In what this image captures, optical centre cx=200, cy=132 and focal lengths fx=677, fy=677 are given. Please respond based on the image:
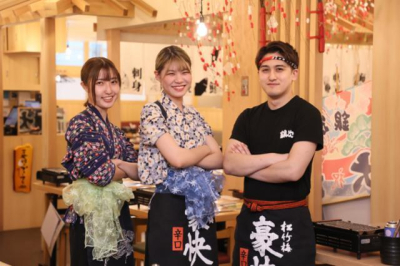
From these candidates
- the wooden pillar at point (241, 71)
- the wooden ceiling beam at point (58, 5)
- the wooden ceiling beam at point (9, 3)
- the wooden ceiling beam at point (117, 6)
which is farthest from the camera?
the wooden ceiling beam at point (117, 6)

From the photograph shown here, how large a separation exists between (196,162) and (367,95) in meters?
2.73

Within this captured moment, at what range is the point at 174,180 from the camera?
10.5 ft

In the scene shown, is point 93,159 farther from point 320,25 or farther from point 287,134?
point 320,25

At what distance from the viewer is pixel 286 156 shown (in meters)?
3.08

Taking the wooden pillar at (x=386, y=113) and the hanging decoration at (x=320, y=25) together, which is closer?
the wooden pillar at (x=386, y=113)

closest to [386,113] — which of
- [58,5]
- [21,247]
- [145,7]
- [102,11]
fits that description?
[145,7]

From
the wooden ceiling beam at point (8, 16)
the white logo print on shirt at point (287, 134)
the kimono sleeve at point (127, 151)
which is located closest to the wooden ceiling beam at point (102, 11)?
the wooden ceiling beam at point (8, 16)

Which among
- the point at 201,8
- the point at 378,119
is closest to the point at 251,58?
the point at 201,8

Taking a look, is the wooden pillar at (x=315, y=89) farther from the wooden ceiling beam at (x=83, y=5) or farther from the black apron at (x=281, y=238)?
the wooden ceiling beam at (x=83, y=5)

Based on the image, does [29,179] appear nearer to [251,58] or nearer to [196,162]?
[251,58]

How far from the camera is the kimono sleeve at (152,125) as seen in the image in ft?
10.3

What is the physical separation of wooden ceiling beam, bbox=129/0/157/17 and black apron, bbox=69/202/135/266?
13.6ft

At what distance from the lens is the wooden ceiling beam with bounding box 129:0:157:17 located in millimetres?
7351

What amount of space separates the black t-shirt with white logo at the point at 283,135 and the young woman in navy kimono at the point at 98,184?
633 mm
